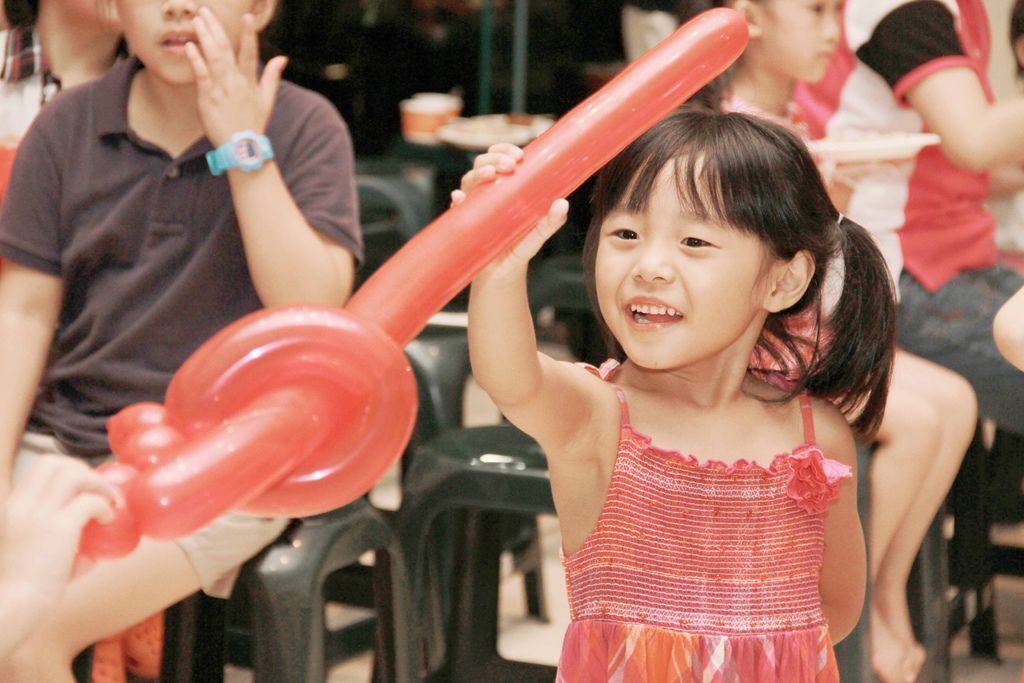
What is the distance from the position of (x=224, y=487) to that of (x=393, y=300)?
0.16m

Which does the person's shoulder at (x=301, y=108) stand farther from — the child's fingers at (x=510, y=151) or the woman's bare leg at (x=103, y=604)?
the child's fingers at (x=510, y=151)

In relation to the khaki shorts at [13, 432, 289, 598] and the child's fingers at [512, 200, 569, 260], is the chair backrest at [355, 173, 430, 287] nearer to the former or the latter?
the khaki shorts at [13, 432, 289, 598]

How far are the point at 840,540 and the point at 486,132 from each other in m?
1.93

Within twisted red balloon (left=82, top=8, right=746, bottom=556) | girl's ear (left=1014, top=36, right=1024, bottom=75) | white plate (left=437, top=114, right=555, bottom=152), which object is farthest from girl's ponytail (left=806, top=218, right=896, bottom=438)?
white plate (left=437, top=114, right=555, bottom=152)

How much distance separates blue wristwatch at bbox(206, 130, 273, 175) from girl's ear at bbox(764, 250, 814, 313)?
19.2 inches

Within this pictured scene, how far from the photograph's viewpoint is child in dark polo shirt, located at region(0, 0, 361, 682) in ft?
4.19

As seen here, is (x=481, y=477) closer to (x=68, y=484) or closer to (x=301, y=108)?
(x=301, y=108)

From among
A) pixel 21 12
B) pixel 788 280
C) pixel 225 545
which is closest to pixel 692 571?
pixel 788 280

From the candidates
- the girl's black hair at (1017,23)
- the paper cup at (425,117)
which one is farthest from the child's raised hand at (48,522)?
the paper cup at (425,117)

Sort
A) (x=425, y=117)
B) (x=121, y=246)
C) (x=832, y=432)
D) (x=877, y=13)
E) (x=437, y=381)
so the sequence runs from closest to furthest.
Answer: (x=832, y=432) < (x=121, y=246) < (x=877, y=13) < (x=437, y=381) < (x=425, y=117)

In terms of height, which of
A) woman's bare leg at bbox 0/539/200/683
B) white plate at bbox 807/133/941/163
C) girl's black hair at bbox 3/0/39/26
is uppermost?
girl's black hair at bbox 3/0/39/26

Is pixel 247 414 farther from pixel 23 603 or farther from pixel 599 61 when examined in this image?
pixel 599 61

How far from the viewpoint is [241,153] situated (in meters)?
1.27

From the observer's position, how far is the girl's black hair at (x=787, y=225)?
0.98m
